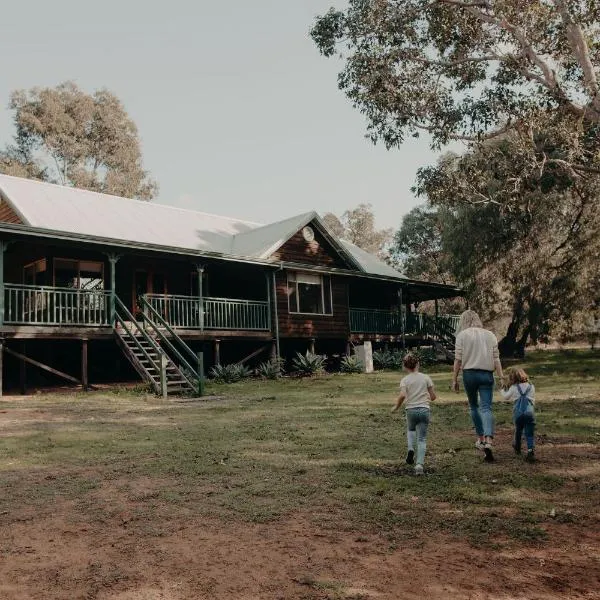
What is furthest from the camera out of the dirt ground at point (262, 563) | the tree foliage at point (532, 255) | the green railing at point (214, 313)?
the tree foliage at point (532, 255)

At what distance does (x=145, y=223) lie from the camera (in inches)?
948

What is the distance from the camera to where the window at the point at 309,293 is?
25.5 m

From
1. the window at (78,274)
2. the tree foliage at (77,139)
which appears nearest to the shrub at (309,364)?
the window at (78,274)

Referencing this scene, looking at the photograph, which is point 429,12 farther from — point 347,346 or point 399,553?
point 399,553

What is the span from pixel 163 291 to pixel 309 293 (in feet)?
21.2

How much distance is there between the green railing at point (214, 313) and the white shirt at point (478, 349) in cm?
1379

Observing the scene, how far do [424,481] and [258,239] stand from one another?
2019 centimetres

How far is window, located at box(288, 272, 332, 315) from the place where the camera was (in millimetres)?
25484

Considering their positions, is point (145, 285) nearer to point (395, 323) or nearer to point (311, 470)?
point (395, 323)

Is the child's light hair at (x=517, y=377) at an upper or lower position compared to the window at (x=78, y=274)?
lower

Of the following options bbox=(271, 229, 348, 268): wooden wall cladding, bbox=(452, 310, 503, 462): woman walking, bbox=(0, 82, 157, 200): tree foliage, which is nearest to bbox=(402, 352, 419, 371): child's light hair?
bbox=(452, 310, 503, 462): woman walking

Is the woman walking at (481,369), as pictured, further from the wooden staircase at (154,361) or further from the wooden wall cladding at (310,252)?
the wooden wall cladding at (310,252)

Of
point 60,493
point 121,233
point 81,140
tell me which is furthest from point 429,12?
point 81,140

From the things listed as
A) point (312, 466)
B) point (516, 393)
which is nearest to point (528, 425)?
point (516, 393)
